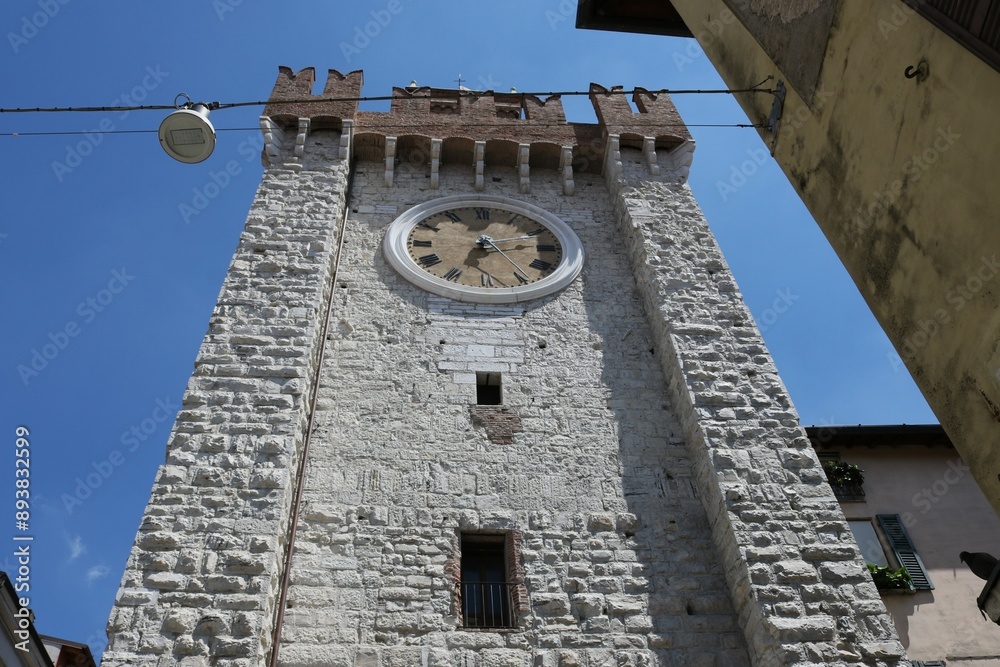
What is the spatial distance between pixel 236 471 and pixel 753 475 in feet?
14.3

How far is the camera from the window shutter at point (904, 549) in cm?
Result: 999

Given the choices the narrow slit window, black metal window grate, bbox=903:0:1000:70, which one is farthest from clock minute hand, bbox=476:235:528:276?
black metal window grate, bbox=903:0:1000:70

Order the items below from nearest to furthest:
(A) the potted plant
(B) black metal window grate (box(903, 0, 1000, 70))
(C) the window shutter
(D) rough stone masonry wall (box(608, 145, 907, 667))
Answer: (B) black metal window grate (box(903, 0, 1000, 70)) → (D) rough stone masonry wall (box(608, 145, 907, 667)) → (A) the potted plant → (C) the window shutter

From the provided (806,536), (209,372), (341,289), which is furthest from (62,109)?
(806,536)

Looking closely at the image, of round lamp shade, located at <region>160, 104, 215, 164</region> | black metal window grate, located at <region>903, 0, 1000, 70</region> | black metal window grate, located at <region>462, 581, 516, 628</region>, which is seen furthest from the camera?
round lamp shade, located at <region>160, 104, 215, 164</region>

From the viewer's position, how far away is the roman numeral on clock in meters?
10.2

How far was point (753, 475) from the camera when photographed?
749 centimetres

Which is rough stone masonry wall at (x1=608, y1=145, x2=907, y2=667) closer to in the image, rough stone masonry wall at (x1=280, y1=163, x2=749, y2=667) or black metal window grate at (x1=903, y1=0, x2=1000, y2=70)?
rough stone masonry wall at (x1=280, y1=163, x2=749, y2=667)

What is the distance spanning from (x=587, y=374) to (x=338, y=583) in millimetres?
3428

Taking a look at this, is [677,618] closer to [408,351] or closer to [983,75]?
[408,351]

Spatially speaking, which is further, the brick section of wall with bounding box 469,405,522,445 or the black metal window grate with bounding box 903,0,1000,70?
the brick section of wall with bounding box 469,405,522,445

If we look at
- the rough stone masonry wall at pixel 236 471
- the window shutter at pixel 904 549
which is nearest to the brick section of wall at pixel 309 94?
the rough stone masonry wall at pixel 236 471

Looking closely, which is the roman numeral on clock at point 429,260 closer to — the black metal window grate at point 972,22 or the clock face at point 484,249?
the clock face at point 484,249

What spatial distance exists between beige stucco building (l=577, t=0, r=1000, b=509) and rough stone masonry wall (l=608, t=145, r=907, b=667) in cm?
328
